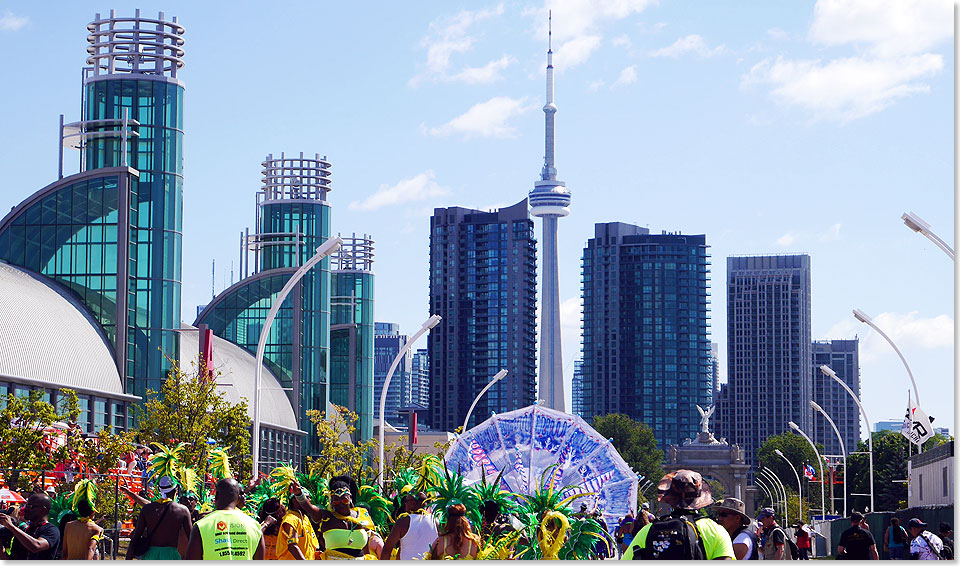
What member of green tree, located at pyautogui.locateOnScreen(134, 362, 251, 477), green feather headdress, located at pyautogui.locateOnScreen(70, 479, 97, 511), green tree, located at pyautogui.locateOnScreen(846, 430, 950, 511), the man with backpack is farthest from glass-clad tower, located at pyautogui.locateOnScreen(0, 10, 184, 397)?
green tree, located at pyautogui.locateOnScreen(846, 430, 950, 511)

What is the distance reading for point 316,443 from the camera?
274 ft

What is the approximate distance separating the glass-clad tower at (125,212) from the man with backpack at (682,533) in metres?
46.8

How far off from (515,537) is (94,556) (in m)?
4.25

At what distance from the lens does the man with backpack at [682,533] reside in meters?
9.06

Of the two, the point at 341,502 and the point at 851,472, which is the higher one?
the point at 341,502

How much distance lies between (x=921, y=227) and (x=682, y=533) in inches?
864

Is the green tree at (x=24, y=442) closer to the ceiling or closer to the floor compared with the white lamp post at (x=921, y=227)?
closer to the floor

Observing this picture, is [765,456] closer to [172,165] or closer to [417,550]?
[172,165]

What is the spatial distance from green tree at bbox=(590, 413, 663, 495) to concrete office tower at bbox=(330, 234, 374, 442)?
82690mm

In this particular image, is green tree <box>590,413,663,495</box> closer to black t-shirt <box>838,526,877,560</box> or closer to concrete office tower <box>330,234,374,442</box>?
concrete office tower <box>330,234,374,442</box>

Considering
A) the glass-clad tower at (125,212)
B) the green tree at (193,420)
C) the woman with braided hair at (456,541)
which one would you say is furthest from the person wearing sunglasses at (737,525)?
the glass-clad tower at (125,212)

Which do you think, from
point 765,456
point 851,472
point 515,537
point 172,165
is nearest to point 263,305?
point 172,165

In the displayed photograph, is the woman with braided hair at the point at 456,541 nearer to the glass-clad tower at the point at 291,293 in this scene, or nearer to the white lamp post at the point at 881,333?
the white lamp post at the point at 881,333

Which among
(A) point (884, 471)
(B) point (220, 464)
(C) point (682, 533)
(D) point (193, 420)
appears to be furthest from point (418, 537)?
(A) point (884, 471)
